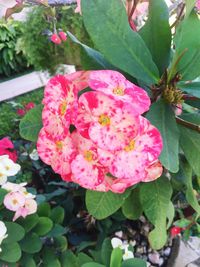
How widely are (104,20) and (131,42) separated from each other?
7cm

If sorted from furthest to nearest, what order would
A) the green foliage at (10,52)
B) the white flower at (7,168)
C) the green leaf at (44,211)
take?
the green foliage at (10,52) < the green leaf at (44,211) < the white flower at (7,168)

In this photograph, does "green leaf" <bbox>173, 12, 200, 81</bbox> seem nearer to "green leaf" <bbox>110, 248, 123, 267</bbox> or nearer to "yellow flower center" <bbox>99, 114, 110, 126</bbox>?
"yellow flower center" <bbox>99, 114, 110, 126</bbox>

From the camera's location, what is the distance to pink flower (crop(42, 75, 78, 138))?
617 mm

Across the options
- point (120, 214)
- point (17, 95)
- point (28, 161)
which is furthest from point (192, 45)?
point (17, 95)

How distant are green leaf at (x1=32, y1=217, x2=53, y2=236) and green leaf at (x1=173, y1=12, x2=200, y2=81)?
1.79ft

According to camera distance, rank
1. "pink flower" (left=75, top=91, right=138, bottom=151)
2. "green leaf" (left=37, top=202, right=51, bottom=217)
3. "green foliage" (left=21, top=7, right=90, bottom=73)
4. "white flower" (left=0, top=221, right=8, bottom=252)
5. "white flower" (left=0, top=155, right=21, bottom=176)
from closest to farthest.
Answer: "pink flower" (left=75, top=91, right=138, bottom=151) < "white flower" (left=0, top=221, right=8, bottom=252) < "white flower" (left=0, top=155, right=21, bottom=176) < "green leaf" (left=37, top=202, right=51, bottom=217) < "green foliage" (left=21, top=7, right=90, bottom=73)

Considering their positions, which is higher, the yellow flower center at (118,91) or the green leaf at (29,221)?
the yellow flower center at (118,91)

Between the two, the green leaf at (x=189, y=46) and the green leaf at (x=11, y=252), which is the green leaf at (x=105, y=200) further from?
the green leaf at (x=189, y=46)

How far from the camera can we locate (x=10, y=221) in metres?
1.03

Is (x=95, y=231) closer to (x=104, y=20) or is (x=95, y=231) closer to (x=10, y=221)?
(x=10, y=221)

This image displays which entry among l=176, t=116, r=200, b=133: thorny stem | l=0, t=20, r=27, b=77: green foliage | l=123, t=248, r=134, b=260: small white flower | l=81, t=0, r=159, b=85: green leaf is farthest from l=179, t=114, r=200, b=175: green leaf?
l=0, t=20, r=27, b=77: green foliage

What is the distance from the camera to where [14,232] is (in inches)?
37.7

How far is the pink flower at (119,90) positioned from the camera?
1.87 feet

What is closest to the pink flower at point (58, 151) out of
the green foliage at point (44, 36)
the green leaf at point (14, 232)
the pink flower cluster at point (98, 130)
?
the pink flower cluster at point (98, 130)
